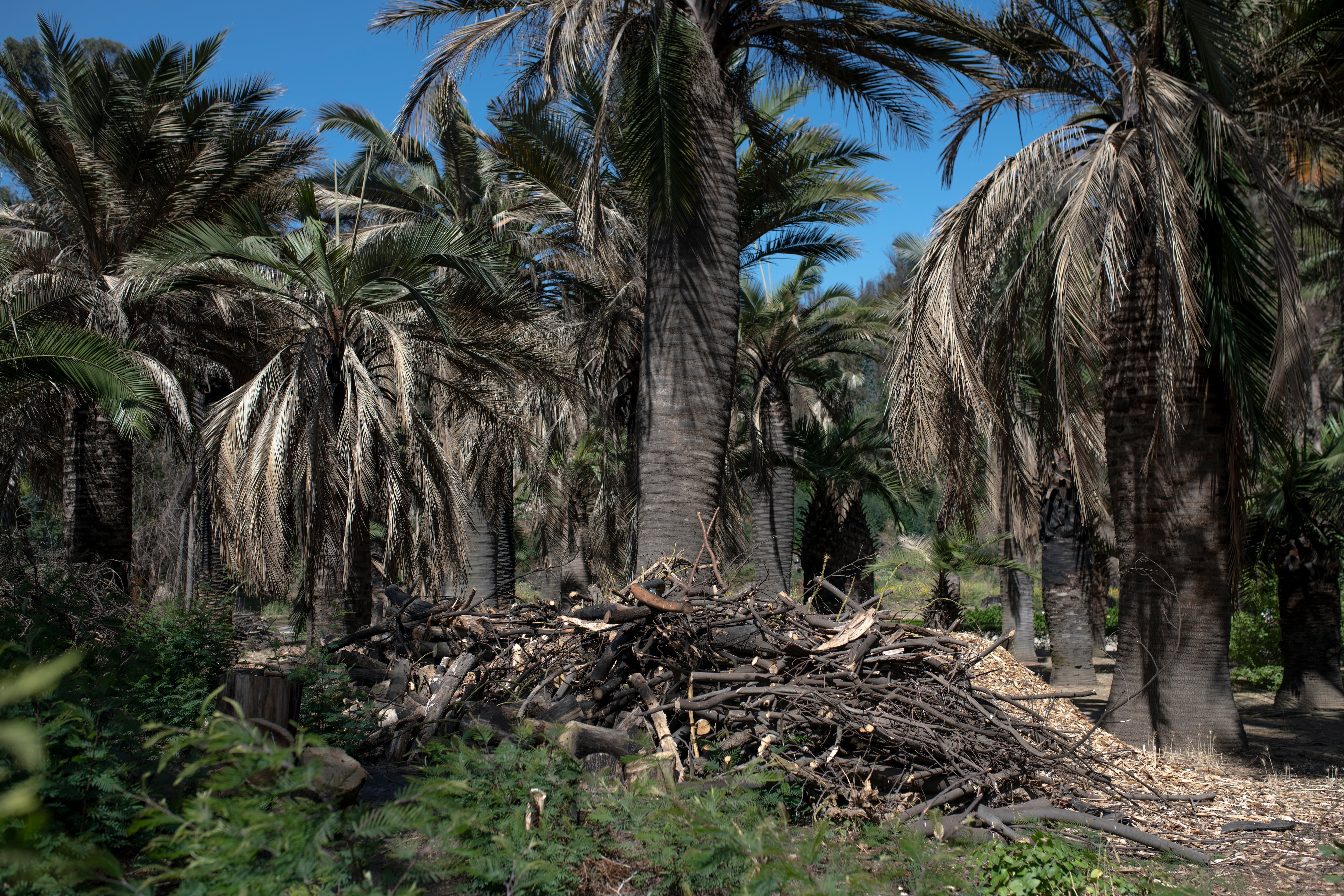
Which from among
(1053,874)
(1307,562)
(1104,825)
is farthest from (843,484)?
(1053,874)

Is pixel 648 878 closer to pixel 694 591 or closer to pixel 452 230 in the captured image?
pixel 694 591

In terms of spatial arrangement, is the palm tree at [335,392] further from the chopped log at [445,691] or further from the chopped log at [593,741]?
the chopped log at [593,741]

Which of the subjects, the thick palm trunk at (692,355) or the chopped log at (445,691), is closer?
the chopped log at (445,691)

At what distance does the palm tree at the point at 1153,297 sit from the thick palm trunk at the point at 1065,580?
275 inches

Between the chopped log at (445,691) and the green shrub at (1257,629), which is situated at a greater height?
the chopped log at (445,691)

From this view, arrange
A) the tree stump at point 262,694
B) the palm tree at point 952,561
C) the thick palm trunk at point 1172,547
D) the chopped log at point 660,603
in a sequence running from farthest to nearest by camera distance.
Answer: the palm tree at point 952,561, the thick palm trunk at point 1172,547, the chopped log at point 660,603, the tree stump at point 262,694

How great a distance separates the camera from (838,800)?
5121 mm

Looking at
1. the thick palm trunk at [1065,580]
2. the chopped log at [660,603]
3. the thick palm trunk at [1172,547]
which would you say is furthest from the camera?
the thick palm trunk at [1065,580]

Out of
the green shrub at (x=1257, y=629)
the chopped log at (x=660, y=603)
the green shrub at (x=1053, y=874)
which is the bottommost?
the green shrub at (x=1257, y=629)

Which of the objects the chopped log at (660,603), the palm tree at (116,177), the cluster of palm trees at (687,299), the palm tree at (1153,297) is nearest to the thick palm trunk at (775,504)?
the cluster of palm trees at (687,299)

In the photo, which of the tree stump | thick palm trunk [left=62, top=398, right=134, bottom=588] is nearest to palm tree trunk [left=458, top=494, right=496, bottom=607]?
thick palm trunk [left=62, top=398, right=134, bottom=588]

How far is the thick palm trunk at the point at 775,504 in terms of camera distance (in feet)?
53.0

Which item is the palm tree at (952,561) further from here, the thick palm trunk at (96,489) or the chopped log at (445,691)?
the thick palm trunk at (96,489)

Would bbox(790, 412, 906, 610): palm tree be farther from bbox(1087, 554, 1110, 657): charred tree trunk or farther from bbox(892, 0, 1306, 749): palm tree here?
bbox(892, 0, 1306, 749): palm tree
